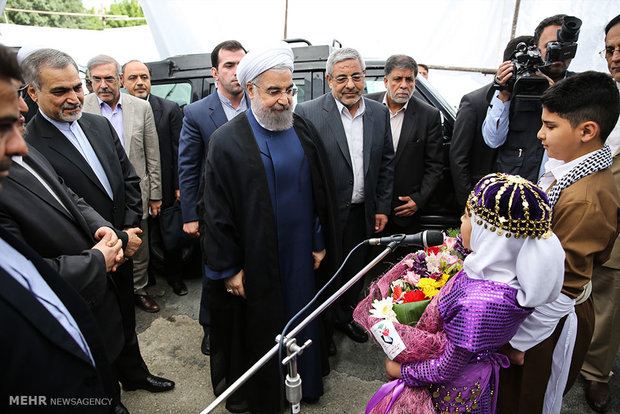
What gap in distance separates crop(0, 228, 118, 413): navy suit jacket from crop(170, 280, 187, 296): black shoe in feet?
9.69

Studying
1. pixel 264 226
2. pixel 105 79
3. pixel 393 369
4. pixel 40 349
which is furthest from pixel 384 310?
pixel 105 79

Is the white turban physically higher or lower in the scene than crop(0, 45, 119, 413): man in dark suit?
higher

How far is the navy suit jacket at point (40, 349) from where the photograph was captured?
1.08 metres

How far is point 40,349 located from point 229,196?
136 cm

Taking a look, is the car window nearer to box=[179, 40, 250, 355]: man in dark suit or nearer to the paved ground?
box=[179, 40, 250, 355]: man in dark suit

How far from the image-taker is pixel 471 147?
350cm

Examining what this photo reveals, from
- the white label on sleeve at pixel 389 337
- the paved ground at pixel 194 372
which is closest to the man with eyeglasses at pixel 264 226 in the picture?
the paved ground at pixel 194 372

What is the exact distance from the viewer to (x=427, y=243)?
1.55m

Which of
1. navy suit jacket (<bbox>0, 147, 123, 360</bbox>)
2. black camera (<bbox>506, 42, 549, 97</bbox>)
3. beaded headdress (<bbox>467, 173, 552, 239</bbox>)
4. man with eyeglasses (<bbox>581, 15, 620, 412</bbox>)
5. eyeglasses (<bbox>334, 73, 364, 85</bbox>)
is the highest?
black camera (<bbox>506, 42, 549, 97</bbox>)

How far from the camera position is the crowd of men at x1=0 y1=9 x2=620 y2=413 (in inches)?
52.1

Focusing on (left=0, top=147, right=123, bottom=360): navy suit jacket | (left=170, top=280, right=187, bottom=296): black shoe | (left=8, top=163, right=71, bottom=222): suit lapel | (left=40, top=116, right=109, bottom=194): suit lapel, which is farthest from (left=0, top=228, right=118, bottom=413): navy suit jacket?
(left=170, top=280, right=187, bottom=296): black shoe

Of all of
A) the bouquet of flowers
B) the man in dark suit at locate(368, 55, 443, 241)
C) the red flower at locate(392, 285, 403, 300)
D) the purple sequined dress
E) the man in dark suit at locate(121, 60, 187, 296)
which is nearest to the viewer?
the purple sequined dress

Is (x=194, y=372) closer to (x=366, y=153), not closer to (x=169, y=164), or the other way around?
(x=169, y=164)

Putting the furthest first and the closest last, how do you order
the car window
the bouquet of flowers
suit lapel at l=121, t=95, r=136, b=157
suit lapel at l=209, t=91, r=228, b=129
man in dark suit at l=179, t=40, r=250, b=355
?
the car window < suit lapel at l=121, t=95, r=136, b=157 < suit lapel at l=209, t=91, r=228, b=129 < man in dark suit at l=179, t=40, r=250, b=355 < the bouquet of flowers
